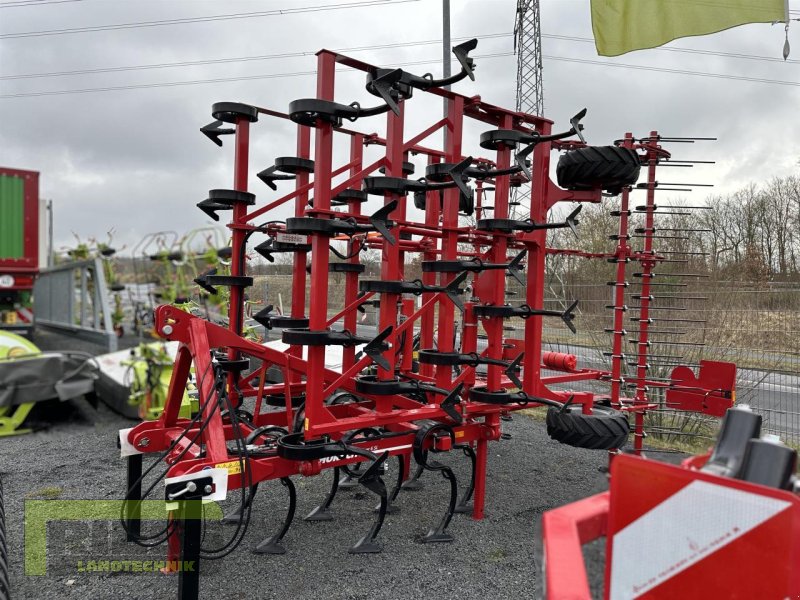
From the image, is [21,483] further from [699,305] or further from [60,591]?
[699,305]

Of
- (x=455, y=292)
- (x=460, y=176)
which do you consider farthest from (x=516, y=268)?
(x=460, y=176)

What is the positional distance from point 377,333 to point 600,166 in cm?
209

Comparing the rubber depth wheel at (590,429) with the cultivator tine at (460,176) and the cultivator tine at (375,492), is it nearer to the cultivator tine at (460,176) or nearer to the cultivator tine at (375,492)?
the cultivator tine at (375,492)

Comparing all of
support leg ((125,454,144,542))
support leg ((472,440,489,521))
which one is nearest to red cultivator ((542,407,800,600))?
support leg ((472,440,489,521))

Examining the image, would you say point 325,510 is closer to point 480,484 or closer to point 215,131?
point 480,484

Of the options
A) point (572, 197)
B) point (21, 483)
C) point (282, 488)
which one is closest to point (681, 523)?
point (572, 197)

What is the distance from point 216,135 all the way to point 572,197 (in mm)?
2898

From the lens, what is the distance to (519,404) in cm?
449

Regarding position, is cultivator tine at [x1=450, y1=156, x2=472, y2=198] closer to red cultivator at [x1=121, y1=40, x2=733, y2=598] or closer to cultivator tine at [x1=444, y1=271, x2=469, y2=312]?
red cultivator at [x1=121, y1=40, x2=733, y2=598]

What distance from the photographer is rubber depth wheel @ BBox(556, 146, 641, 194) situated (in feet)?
14.1

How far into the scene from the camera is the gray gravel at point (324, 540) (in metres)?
3.28

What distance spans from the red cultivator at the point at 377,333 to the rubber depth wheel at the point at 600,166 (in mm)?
11

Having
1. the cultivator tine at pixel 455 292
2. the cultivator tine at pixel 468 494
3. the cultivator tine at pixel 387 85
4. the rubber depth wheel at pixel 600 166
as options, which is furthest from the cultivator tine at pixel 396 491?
the rubber depth wheel at pixel 600 166

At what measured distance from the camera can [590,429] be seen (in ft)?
13.7
